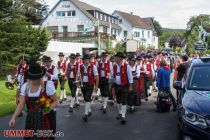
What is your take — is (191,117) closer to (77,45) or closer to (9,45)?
(9,45)

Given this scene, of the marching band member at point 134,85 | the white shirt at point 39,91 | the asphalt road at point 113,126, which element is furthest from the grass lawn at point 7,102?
the white shirt at point 39,91

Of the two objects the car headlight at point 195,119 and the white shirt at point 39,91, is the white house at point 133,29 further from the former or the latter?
the white shirt at point 39,91

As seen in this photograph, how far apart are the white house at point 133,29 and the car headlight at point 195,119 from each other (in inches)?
2578

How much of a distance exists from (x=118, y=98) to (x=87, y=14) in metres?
51.5

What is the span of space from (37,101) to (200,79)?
3.64m

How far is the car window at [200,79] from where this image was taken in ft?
25.0

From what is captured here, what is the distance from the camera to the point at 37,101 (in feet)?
19.1

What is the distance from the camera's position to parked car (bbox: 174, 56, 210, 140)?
5988mm

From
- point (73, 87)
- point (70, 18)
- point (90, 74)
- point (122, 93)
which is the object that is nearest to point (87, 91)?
point (90, 74)

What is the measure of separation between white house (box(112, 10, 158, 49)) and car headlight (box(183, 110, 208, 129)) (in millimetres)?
65485

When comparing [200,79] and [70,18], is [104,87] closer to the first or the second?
[200,79]

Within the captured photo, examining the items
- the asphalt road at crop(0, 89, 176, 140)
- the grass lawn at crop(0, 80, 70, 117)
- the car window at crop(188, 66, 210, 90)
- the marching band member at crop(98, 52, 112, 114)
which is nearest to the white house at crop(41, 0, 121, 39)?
the grass lawn at crop(0, 80, 70, 117)

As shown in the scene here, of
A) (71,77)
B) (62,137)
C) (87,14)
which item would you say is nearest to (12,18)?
(71,77)

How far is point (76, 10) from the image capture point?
6247 cm
